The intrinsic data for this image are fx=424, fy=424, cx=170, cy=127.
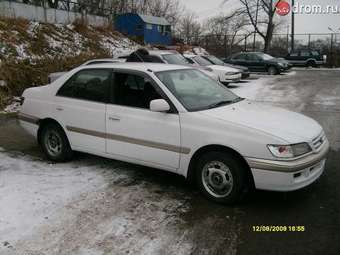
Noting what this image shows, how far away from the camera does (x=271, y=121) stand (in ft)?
15.9

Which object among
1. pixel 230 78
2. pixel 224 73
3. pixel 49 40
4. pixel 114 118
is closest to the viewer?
pixel 114 118

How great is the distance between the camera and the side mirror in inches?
197

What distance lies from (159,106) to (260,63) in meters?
20.7

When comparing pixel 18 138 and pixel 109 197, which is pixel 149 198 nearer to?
pixel 109 197

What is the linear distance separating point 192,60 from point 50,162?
39.1ft

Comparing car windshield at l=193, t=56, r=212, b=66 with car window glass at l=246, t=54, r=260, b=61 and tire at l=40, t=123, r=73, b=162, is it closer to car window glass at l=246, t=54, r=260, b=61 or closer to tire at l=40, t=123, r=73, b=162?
car window glass at l=246, t=54, r=260, b=61

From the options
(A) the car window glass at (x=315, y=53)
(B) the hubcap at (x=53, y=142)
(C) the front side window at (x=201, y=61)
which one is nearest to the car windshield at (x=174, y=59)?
(C) the front side window at (x=201, y=61)

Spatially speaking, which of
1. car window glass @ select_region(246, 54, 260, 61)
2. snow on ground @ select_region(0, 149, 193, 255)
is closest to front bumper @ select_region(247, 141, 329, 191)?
snow on ground @ select_region(0, 149, 193, 255)

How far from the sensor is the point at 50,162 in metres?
6.43

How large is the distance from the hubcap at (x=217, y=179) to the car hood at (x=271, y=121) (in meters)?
0.53

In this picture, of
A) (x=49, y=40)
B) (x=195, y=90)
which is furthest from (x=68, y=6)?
(x=195, y=90)

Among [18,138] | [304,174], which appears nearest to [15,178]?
[18,138]

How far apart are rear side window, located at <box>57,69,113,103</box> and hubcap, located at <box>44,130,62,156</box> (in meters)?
0.62

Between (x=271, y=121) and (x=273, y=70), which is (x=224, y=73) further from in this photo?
(x=271, y=121)
